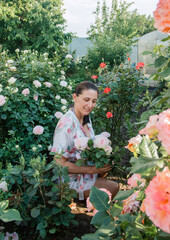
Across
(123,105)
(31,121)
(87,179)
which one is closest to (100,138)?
(87,179)

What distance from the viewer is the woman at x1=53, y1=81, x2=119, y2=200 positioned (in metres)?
2.09

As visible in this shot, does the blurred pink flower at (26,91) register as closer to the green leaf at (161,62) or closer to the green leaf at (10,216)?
the green leaf at (10,216)

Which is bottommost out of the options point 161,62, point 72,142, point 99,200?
point 72,142

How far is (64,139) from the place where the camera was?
209 cm

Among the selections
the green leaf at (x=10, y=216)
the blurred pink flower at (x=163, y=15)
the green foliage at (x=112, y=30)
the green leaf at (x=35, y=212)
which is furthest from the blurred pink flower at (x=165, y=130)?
the green foliage at (x=112, y=30)

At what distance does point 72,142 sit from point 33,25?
347 inches

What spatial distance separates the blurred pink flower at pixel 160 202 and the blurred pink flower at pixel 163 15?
435 mm

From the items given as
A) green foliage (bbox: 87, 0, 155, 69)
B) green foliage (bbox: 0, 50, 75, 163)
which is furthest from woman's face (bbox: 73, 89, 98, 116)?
green foliage (bbox: 87, 0, 155, 69)

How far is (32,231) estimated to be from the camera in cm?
179

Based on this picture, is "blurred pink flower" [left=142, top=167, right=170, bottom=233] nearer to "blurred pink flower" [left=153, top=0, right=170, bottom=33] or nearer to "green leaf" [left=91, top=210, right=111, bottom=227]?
"green leaf" [left=91, top=210, right=111, bottom=227]

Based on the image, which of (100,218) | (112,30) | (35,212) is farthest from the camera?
(112,30)

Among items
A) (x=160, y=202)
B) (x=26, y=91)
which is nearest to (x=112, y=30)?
(x=26, y=91)

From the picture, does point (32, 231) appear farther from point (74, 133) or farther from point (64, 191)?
point (74, 133)

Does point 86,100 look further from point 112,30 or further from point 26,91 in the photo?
point 112,30
